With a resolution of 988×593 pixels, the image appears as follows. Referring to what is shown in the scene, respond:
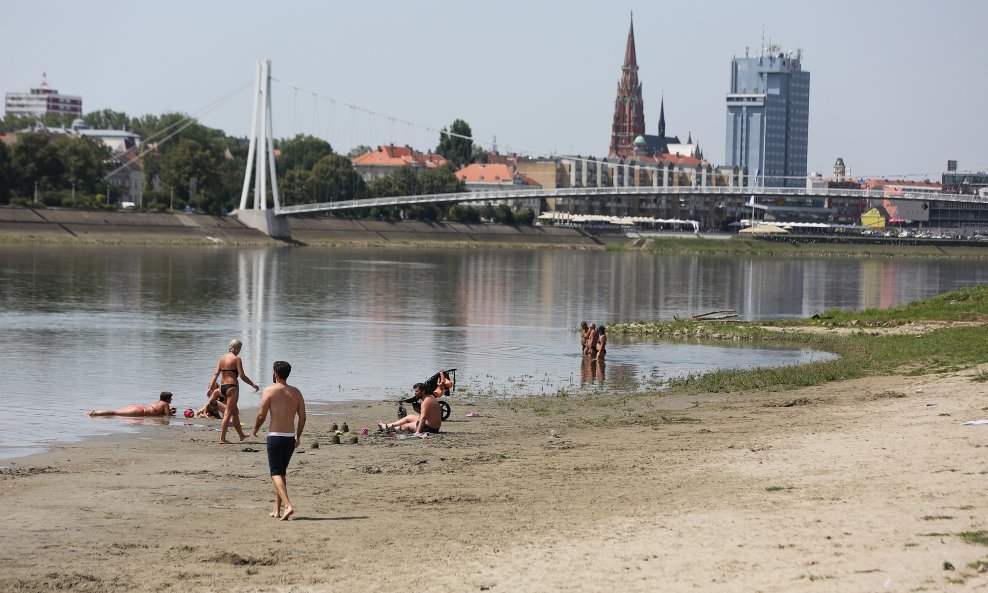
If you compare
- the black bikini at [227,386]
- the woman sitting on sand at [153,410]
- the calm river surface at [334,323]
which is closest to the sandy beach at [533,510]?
the black bikini at [227,386]

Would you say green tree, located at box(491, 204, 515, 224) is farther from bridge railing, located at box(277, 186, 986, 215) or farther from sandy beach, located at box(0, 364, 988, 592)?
sandy beach, located at box(0, 364, 988, 592)

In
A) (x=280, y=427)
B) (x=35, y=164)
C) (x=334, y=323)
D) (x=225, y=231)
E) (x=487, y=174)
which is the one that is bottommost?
(x=334, y=323)

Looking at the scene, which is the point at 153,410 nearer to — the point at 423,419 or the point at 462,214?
the point at 423,419

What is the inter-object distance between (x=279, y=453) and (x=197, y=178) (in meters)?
103

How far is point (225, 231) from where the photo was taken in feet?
331

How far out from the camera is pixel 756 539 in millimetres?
8562

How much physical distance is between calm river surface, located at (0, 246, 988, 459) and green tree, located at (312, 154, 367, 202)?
42.8 metres

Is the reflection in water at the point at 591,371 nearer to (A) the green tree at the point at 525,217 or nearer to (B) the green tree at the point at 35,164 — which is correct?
(B) the green tree at the point at 35,164

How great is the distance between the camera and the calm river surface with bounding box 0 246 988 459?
67.6 feet

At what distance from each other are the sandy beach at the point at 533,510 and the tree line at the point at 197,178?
8352cm

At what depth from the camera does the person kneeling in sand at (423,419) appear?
14.6 metres

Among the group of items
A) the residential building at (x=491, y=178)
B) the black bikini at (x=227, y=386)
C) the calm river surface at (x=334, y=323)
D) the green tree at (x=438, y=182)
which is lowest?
the calm river surface at (x=334, y=323)

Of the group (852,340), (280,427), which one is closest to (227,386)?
(280,427)

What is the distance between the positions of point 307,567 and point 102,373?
1447cm
